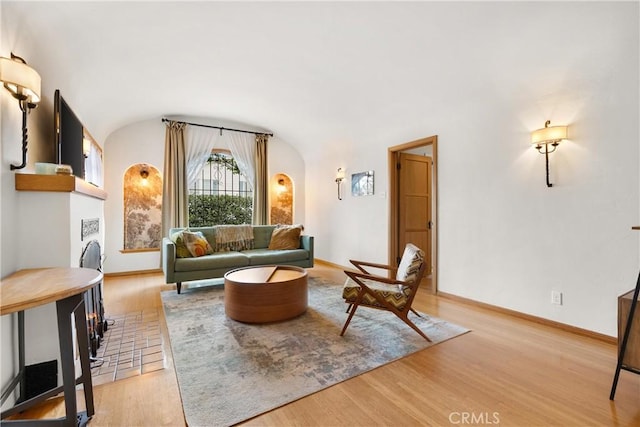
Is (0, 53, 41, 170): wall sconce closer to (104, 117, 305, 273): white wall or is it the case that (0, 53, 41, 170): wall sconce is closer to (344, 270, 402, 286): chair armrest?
(344, 270, 402, 286): chair armrest

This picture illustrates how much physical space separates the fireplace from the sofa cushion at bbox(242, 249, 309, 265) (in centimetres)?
191

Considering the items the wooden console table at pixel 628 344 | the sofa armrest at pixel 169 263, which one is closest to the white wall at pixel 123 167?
the sofa armrest at pixel 169 263

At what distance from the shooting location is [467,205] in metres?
3.47

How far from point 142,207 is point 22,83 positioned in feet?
13.7

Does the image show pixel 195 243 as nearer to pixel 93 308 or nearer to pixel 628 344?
pixel 93 308

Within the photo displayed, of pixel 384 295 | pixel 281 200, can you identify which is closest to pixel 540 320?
pixel 384 295

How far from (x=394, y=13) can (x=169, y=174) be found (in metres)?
4.60

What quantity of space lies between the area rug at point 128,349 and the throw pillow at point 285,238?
6.91 feet

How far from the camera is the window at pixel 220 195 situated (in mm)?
5764

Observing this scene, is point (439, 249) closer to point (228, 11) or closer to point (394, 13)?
point (394, 13)

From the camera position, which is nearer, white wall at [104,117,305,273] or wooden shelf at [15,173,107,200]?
wooden shelf at [15,173,107,200]

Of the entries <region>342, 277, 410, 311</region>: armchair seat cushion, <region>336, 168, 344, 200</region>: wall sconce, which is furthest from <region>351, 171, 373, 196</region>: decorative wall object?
<region>342, 277, 410, 311</region>: armchair seat cushion

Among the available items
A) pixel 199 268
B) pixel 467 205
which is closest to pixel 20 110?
pixel 199 268

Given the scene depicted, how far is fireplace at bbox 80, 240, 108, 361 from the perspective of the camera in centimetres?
210
